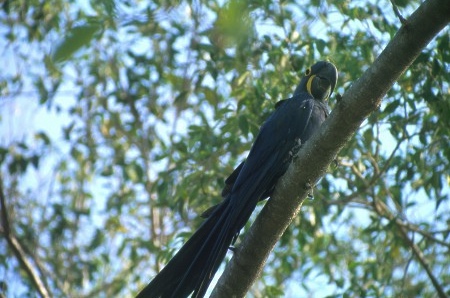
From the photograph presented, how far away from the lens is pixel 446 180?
5.00 metres

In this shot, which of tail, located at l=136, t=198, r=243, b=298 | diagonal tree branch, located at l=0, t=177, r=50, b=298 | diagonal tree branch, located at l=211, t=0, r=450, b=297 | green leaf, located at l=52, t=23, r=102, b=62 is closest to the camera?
green leaf, located at l=52, t=23, r=102, b=62

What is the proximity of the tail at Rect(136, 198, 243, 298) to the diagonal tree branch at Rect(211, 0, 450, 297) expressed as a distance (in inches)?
4.1

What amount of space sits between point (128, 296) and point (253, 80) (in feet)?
12.3

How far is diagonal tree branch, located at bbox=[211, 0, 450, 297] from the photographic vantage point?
2.60 metres

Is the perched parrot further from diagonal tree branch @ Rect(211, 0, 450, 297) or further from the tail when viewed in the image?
diagonal tree branch @ Rect(211, 0, 450, 297)

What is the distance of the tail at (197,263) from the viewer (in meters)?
3.16

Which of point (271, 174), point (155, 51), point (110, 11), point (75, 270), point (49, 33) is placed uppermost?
point (155, 51)

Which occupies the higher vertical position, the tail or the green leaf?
the tail

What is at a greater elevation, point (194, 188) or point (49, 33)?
point (49, 33)

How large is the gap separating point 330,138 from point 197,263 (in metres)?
0.94

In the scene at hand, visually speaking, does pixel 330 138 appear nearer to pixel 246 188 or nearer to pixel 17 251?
pixel 246 188

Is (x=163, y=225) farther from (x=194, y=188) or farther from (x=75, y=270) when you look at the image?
(x=194, y=188)

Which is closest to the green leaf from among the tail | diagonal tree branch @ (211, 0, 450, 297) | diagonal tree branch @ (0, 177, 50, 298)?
diagonal tree branch @ (211, 0, 450, 297)

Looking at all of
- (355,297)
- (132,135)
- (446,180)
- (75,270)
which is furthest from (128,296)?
(446,180)
